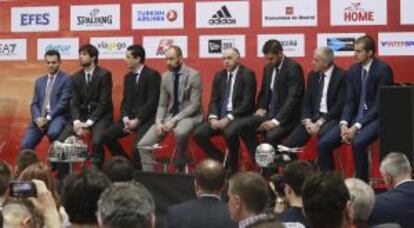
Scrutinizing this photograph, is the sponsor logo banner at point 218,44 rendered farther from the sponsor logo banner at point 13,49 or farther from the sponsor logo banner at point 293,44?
the sponsor logo banner at point 13,49

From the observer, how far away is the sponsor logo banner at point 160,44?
385 inches

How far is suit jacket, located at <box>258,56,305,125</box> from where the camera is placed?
8.46m

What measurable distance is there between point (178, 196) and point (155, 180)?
298 mm

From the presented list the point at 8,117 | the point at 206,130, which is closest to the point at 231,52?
the point at 206,130

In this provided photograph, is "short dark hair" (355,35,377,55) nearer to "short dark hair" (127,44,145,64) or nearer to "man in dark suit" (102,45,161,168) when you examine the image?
"man in dark suit" (102,45,161,168)

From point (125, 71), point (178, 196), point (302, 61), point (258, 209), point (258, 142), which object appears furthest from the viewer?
point (125, 71)

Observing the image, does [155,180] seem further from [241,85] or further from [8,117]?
[8,117]

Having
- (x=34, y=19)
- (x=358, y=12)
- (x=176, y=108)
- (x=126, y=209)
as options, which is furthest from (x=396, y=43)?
(x=126, y=209)

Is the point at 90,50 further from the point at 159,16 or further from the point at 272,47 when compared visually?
the point at 272,47

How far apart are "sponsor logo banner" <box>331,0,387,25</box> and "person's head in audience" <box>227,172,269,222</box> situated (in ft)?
18.7

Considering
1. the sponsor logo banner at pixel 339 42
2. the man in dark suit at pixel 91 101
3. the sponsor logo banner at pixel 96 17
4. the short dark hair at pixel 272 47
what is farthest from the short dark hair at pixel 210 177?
the sponsor logo banner at pixel 96 17

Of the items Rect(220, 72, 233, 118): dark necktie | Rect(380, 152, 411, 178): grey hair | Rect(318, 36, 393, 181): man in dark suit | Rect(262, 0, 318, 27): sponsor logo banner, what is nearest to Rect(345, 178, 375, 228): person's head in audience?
Rect(380, 152, 411, 178): grey hair

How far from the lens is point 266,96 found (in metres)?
8.83

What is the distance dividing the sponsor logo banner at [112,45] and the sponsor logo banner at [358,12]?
2634 millimetres
